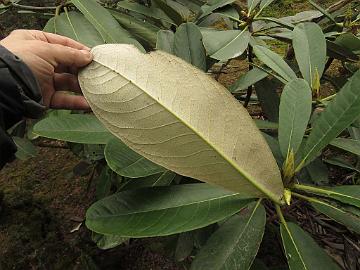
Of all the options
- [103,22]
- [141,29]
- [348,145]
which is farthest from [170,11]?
[348,145]

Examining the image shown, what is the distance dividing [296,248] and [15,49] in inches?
19.9

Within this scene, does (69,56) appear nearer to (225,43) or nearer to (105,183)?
(225,43)

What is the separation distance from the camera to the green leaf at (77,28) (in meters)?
0.90

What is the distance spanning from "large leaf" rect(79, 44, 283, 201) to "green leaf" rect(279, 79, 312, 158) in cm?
14

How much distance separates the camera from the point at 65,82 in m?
0.77

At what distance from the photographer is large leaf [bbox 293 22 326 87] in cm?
79

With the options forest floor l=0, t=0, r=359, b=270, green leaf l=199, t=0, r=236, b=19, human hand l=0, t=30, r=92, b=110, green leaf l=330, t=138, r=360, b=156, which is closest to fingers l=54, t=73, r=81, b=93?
human hand l=0, t=30, r=92, b=110

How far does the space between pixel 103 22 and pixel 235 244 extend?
1.80 ft

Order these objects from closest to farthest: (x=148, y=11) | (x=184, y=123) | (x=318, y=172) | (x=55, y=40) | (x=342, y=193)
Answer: (x=184, y=123), (x=342, y=193), (x=55, y=40), (x=318, y=172), (x=148, y=11)

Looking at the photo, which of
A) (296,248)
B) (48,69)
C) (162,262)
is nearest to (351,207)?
(296,248)

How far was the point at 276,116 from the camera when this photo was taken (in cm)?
89

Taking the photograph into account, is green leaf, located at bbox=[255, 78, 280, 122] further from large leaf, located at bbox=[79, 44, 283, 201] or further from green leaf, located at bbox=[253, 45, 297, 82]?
large leaf, located at bbox=[79, 44, 283, 201]

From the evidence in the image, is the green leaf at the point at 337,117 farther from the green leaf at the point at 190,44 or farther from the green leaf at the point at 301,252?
the green leaf at the point at 190,44

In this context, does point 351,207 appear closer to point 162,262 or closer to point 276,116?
point 276,116
